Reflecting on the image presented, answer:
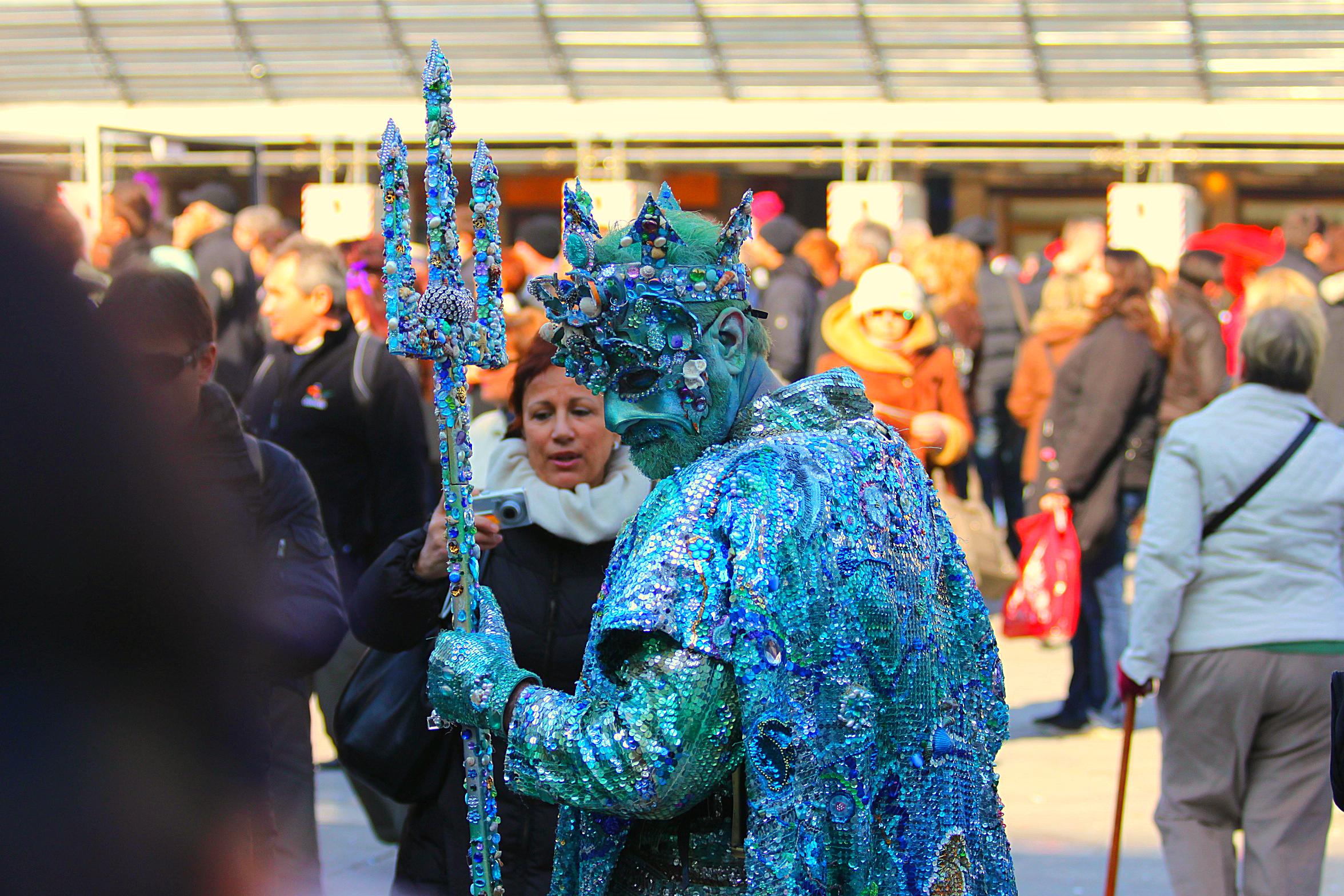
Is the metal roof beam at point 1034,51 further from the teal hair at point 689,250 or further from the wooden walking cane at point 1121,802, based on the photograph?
the teal hair at point 689,250

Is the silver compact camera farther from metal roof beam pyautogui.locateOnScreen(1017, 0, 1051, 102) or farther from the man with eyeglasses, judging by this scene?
metal roof beam pyautogui.locateOnScreen(1017, 0, 1051, 102)

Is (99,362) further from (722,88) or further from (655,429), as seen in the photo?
(722,88)

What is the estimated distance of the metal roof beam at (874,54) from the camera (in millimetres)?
17062

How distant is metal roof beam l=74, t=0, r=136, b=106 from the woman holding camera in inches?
639

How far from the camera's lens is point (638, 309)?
2453 mm

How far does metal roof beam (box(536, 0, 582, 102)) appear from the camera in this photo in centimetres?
1741

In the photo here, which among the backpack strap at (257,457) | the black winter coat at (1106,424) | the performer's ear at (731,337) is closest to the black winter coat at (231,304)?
the black winter coat at (1106,424)

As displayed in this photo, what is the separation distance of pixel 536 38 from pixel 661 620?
52.4ft

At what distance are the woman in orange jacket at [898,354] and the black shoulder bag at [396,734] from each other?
3875 millimetres

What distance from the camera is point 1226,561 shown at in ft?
15.4

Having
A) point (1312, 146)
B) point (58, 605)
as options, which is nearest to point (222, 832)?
point (58, 605)

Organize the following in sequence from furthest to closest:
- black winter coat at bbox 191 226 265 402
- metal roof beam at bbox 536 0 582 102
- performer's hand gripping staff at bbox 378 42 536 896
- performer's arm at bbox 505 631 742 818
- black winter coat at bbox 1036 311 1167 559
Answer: metal roof beam at bbox 536 0 582 102 → black winter coat at bbox 191 226 265 402 → black winter coat at bbox 1036 311 1167 559 → performer's hand gripping staff at bbox 378 42 536 896 → performer's arm at bbox 505 631 742 818

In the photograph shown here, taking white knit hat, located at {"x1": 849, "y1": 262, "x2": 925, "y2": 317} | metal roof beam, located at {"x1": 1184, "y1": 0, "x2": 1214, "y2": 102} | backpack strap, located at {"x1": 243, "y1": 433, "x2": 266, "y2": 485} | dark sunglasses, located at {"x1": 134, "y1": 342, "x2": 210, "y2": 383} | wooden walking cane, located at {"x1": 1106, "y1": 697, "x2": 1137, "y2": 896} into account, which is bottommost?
wooden walking cane, located at {"x1": 1106, "y1": 697, "x2": 1137, "y2": 896}

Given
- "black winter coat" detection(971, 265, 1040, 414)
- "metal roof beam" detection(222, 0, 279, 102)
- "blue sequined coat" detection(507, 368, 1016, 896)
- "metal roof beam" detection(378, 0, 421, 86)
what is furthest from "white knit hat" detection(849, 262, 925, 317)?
"metal roof beam" detection(222, 0, 279, 102)
